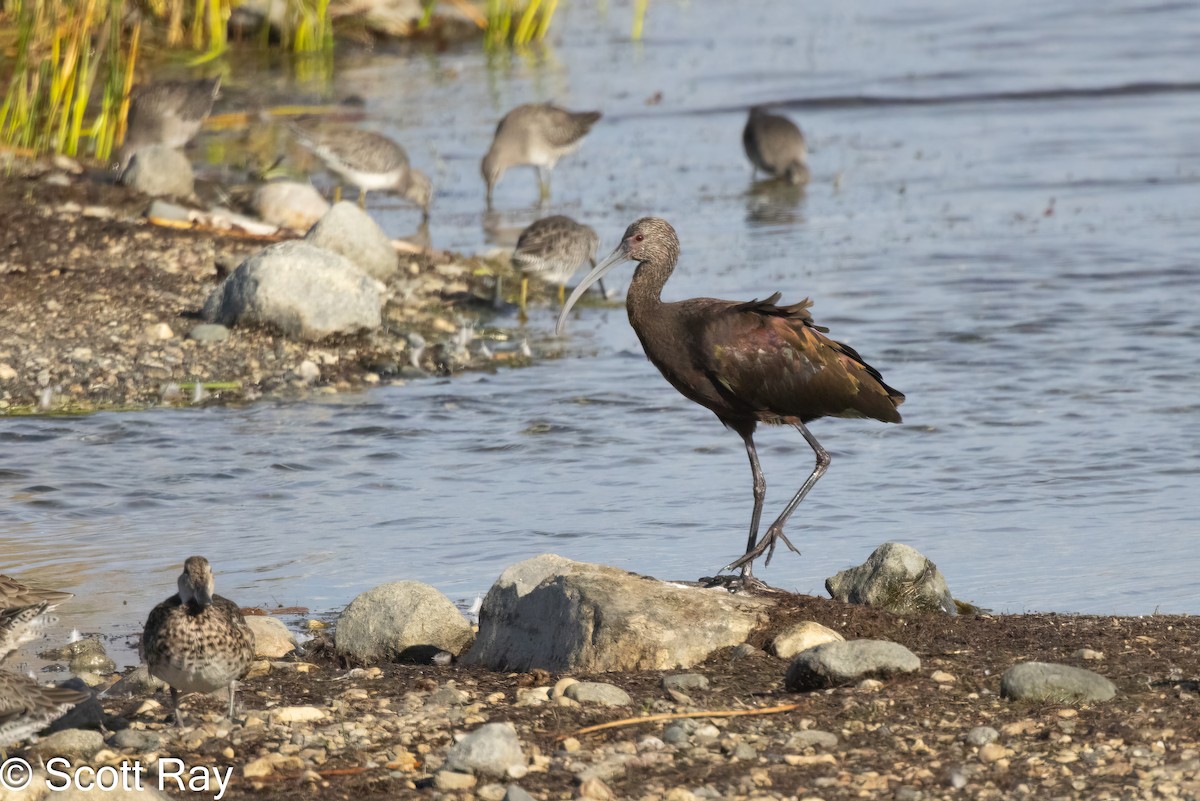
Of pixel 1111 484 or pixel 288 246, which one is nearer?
pixel 1111 484

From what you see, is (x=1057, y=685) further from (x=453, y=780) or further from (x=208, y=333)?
(x=208, y=333)

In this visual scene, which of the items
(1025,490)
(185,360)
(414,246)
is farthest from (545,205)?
(1025,490)

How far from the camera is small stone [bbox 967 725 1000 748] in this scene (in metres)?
4.94

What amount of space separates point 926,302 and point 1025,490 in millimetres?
4135

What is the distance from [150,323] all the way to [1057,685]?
6784 mm

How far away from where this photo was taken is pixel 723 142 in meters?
19.3

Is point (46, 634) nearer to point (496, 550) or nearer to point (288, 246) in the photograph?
point (496, 550)

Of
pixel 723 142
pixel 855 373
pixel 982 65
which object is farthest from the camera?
pixel 982 65

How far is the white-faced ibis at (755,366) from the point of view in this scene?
671cm

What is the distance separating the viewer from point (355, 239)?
1174 cm

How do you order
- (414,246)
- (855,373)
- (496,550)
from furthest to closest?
1. (414,246)
2. (496,550)
3. (855,373)

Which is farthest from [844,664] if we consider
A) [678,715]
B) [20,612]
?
[20,612]

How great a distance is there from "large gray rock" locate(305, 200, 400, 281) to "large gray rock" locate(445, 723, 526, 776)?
702cm

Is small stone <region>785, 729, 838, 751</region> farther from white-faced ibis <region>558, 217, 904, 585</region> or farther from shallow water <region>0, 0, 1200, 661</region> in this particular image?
shallow water <region>0, 0, 1200, 661</region>
